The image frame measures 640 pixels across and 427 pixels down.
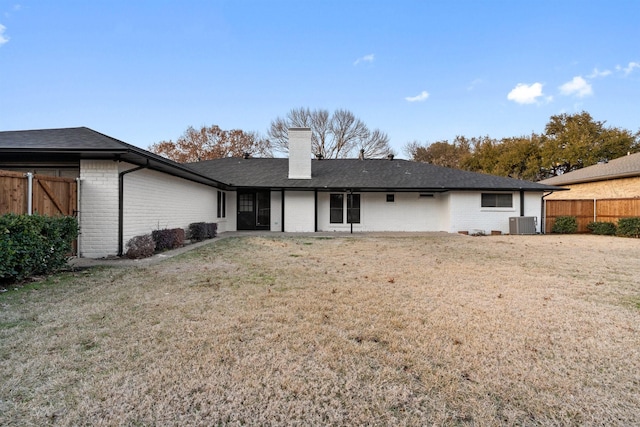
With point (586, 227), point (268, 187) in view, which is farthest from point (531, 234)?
point (268, 187)

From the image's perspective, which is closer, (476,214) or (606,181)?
(476,214)

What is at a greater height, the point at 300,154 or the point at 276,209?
the point at 300,154

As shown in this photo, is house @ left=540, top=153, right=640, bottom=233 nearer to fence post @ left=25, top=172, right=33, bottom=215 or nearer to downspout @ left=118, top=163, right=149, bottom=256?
downspout @ left=118, top=163, right=149, bottom=256

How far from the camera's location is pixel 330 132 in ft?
93.4

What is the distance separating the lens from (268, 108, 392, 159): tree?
2816 centimetres

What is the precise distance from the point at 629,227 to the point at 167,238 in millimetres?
18636

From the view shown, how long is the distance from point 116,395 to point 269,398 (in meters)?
1.00

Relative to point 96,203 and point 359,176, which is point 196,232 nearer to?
point 96,203

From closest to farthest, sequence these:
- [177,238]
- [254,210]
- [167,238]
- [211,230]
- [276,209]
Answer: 1. [167,238]
2. [177,238]
3. [211,230]
4. [276,209]
5. [254,210]

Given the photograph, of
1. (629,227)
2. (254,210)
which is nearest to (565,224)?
(629,227)

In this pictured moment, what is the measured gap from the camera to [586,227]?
50.0ft

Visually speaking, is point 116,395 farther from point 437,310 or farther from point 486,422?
point 437,310

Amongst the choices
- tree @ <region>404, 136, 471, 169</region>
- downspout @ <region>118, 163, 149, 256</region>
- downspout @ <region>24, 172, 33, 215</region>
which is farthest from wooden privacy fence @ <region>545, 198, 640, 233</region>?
downspout @ <region>24, 172, 33, 215</region>

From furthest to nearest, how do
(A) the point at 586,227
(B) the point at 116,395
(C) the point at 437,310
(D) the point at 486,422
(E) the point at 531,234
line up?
(A) the point at 586,227
(E) the point at 531,234
(C) the point at 437,310
(B) the point at 116,395
(D) the point at 486,422
